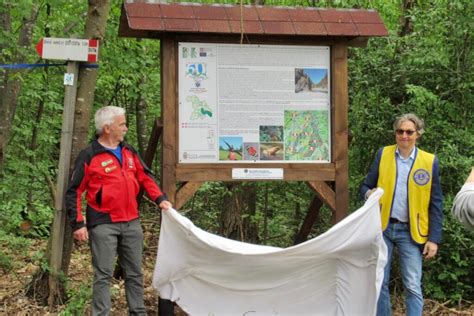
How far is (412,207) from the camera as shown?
5.11 metres

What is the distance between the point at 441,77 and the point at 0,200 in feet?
21.3

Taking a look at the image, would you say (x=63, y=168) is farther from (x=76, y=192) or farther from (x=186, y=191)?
(x=186, y=191)

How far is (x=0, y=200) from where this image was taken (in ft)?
31.2

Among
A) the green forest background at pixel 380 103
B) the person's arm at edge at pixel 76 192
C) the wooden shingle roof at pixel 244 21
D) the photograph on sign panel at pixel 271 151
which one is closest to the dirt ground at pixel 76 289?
the green forest background at pixel 380 103

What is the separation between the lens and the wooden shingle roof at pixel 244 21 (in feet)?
17.3

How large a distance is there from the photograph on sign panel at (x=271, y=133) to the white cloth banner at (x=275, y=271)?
943mm

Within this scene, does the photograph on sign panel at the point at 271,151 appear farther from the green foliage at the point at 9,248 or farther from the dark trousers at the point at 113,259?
the green foliage at the point at 9,248

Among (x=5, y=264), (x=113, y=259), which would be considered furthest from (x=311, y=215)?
(x=5, y=264)

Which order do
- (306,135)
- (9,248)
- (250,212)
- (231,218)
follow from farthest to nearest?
(9,248) → (250,212) → (231,218) → (306,135)

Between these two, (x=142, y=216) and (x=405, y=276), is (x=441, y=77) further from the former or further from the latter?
(x=142, y=216)

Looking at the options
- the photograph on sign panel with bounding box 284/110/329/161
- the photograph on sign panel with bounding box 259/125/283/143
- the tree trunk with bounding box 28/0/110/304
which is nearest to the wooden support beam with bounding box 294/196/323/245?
the photograph on sign panel with bounding box 284/110/329/161

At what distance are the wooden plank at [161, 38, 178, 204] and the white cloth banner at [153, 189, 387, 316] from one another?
46 centimetres

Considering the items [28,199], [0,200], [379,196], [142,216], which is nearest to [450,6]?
[379,196]

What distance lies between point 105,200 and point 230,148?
119 centimetres
